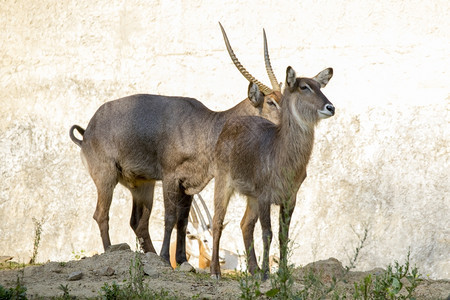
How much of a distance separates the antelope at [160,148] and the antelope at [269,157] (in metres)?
1.03

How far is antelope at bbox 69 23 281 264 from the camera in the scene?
9391 mm

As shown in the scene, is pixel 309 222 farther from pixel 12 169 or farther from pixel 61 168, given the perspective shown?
pixel 12 169

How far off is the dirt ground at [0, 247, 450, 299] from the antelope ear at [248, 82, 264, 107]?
7.26 ft

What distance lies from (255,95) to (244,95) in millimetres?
2038

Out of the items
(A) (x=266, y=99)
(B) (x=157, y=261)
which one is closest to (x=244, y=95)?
(A) (x=266, y=99)

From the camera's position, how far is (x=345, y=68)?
11148 millimetres

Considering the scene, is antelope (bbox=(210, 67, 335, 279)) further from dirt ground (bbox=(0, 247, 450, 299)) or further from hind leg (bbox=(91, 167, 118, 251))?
hind leg (bbox=(91, 167, 118, 251))

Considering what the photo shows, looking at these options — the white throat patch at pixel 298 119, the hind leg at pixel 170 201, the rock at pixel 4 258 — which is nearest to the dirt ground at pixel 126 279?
the hind leg at pixel 170 201

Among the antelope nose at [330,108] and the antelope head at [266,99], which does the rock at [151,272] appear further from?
the antelope head at [266,99]

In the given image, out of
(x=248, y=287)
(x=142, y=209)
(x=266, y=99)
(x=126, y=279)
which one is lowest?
(x=248, y=287)

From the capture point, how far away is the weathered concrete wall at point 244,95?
10539 millimetres

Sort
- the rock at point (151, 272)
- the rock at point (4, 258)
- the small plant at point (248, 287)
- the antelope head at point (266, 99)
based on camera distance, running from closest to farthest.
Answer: the small plant at point (248, 287) → the rock at point (151, 272) → the antelope head at point (266, 99) → the rock at point (4, 258)

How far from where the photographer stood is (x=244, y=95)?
458 inches

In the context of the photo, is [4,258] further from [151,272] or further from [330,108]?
[330,108]
